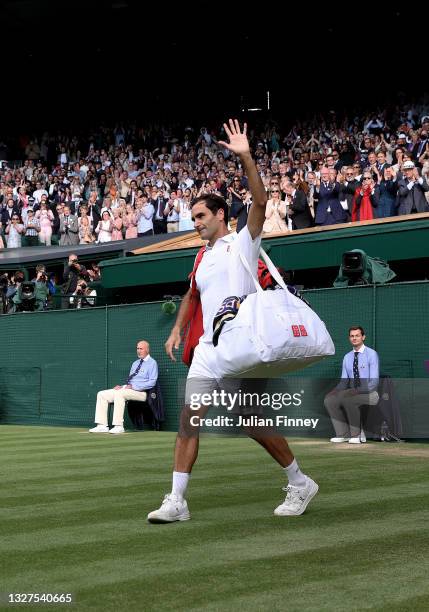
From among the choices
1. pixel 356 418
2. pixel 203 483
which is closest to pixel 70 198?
pixel 356 418

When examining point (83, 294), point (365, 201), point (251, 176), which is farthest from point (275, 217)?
point (251, 176)

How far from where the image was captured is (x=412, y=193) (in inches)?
719

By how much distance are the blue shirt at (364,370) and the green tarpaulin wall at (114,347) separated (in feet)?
1.54

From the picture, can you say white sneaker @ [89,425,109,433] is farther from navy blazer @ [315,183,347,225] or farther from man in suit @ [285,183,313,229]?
navy blazer @ [315,183,347,225]

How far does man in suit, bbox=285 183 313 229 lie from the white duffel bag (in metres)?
13.5

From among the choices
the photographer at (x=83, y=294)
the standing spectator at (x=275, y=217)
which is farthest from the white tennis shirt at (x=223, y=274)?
the photographer at (x=83, y=294)

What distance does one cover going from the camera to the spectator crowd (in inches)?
762

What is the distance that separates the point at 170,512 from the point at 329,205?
44.0 ft

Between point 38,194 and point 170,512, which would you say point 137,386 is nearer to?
point 170,512

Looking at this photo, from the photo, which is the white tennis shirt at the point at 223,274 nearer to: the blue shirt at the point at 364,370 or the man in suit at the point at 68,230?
the blue shirt at the point at 364,370

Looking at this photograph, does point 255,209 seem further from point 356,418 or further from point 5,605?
point 356,418

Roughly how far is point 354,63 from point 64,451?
81.8 ft

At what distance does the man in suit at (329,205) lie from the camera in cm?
1927

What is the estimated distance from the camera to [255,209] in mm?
6328
